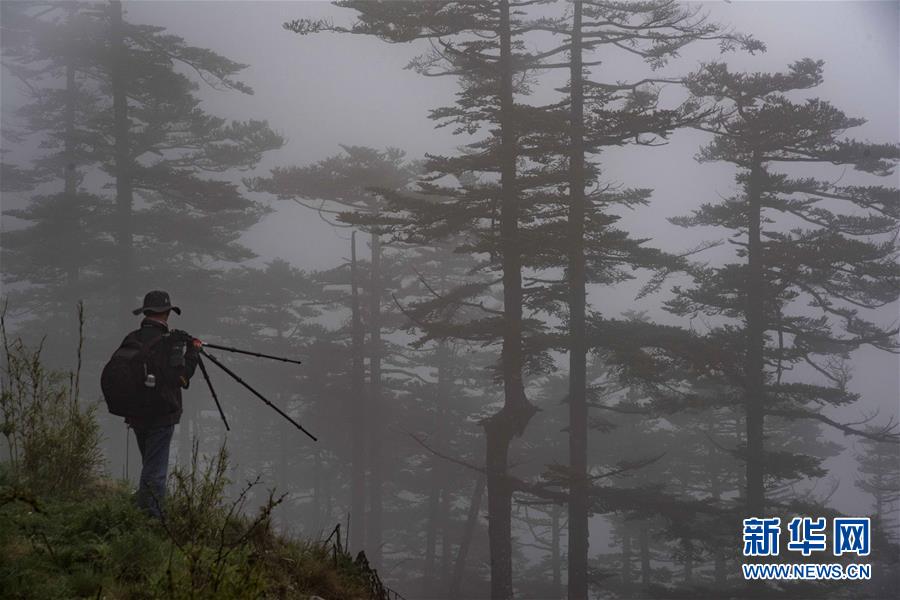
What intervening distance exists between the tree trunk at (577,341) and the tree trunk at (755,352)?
496 centimetres

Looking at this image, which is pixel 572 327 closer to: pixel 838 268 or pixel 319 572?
pixel 838 268

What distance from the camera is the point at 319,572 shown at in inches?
196

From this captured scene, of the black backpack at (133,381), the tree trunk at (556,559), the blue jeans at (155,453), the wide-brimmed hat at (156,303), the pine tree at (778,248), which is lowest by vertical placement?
the tree trunk at (556,559)

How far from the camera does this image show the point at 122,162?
77.5 ft

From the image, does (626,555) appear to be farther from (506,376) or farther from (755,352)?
(506,376)

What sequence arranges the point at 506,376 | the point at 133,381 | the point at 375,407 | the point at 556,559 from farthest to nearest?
1. the point at 556,559
2. the point at 375,407
3. the point at 506,376
4. the point at 133,381

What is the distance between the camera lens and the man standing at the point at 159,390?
5.48 m

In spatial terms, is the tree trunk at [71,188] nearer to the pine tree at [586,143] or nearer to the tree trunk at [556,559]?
the pine tree at [586,143]

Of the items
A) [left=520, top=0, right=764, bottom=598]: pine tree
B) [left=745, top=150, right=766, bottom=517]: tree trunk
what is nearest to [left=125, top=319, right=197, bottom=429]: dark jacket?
[left=520, top=0, right=764, bottom=598]: pine tree

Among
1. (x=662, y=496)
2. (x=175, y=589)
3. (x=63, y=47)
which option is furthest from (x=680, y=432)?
(x=175, y=589)

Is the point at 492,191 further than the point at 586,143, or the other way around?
the point at 586,143

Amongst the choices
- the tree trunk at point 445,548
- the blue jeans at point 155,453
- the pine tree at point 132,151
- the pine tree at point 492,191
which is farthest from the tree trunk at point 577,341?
the tree trunk at point 445,548

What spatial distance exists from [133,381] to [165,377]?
0.23 m

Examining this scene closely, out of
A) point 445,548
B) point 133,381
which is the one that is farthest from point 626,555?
point 133,381
